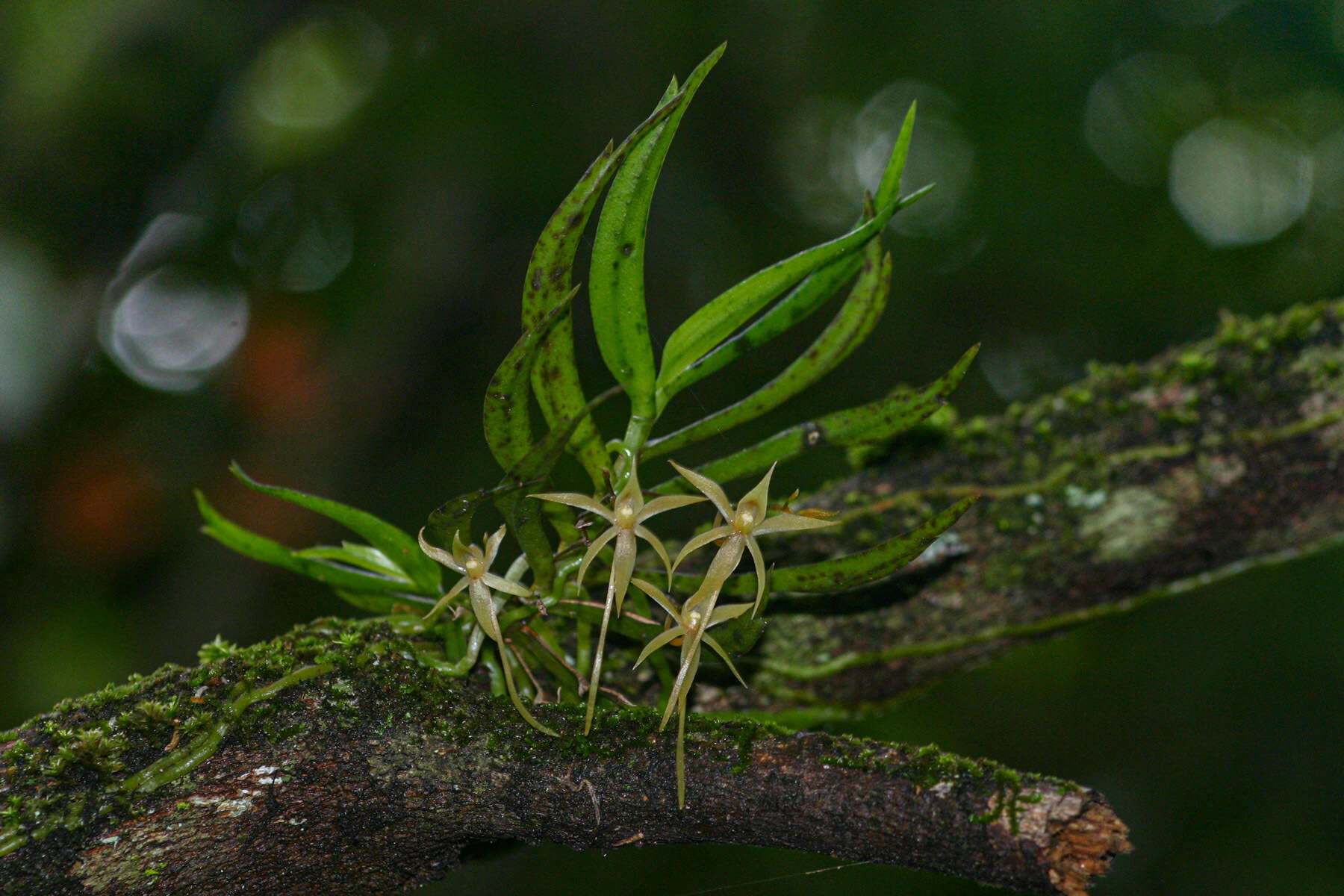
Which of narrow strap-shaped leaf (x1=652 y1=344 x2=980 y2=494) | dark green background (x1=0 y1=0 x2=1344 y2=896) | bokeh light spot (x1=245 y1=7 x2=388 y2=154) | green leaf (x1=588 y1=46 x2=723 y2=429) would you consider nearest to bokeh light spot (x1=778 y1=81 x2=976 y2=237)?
dark green background (x1=0 y1=0 x2=1344 y2=896)

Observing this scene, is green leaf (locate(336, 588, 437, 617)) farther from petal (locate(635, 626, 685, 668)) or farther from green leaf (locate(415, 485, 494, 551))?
petal (locate(635, 626, 685, 668))

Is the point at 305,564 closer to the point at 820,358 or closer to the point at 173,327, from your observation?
the point at 820,358

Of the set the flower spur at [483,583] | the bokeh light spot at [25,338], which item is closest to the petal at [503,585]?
the flower spur at [483,583]

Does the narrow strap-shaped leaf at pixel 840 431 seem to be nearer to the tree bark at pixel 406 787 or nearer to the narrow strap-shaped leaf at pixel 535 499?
the narrow strap-shaped leaf at pixel 535 499

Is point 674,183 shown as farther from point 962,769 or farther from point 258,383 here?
point 962,769

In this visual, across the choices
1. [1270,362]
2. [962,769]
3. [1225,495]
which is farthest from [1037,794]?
[1270,362]

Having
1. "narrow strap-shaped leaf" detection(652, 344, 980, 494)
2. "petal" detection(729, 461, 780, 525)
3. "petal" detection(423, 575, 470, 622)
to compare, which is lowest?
"petal" detection(423, 575, 470, 622)
